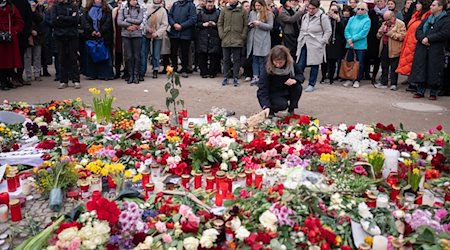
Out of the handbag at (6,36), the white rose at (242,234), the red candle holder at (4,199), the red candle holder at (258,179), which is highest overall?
the handbag at (6,36)

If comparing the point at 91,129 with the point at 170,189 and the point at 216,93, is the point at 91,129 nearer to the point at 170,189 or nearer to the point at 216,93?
the point at 170,189

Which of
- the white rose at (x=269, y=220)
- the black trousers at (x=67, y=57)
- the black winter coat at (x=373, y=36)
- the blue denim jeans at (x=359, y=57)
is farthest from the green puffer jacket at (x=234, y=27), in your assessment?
the white rose at (x=269, y=220)

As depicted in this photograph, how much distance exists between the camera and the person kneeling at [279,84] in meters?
6.17

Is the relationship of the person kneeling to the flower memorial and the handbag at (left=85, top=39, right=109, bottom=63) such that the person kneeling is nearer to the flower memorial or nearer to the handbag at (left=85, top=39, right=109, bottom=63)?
the flower memorial

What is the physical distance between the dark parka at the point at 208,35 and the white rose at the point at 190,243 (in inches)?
300

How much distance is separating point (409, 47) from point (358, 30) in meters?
Answer: 0.99

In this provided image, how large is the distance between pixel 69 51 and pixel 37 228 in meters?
6.25

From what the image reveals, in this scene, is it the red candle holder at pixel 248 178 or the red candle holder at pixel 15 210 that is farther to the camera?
the red candle holder at pixel 248 178

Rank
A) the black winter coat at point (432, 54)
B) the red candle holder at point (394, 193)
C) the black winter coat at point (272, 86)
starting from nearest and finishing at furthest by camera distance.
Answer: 1. the red candle holder at point (394, 193)
2. the black winter coat at point (272, 86)
3. the black winter coat at point (432, 54)

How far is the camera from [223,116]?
571cm

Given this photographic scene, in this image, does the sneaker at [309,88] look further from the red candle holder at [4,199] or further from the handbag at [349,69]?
the red candle holder at [4,199]

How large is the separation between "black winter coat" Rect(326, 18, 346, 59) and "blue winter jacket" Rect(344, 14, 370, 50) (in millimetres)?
137

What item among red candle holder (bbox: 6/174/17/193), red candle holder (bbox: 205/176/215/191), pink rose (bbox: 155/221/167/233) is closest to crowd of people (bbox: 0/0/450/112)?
red candle holder (bbox: 6/174/17/193)

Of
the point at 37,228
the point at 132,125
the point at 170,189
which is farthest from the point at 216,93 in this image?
the point at 37,228
